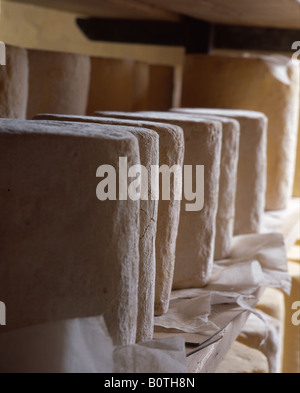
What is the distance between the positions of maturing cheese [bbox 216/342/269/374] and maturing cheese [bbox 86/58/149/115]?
69 cm

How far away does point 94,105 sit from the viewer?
1671mm

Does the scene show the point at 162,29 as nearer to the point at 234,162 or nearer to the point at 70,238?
the point at 234,162

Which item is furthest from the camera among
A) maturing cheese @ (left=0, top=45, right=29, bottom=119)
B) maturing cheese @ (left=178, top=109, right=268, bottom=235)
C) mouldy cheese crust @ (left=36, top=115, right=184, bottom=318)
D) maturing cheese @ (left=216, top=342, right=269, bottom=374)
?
maturing cheese @ (left=216, top=342, right=269, bottom=374)

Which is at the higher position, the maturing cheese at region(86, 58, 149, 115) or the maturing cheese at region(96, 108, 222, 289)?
the maturing cheese at region(86, 58, 149, 115)

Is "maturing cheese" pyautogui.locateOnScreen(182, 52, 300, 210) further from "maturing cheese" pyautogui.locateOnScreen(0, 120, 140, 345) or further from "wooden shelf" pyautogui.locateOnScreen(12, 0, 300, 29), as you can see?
"maturing cheese" pyautogui.locateOnScreen(0, 120, 140, 345)

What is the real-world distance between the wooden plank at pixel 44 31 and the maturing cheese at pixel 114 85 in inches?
27.6

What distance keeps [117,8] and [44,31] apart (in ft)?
3.24

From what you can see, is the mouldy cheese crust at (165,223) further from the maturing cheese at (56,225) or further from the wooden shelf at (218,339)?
the maturing cheese at (56,225)

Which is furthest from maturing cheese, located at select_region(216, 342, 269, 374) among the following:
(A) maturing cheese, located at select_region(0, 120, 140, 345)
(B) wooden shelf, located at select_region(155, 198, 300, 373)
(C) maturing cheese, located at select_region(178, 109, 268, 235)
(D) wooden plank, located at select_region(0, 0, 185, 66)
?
(D) wooden plank, located at select_region(0, 0, 185, 66)

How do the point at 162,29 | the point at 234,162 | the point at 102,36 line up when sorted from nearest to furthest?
the point at 234,162 < the point at 162,29 < the point at 102,36

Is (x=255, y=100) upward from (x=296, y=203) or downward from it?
upward

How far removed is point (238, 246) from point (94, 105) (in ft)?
1.90

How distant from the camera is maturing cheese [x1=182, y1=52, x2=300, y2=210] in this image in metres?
1.69
